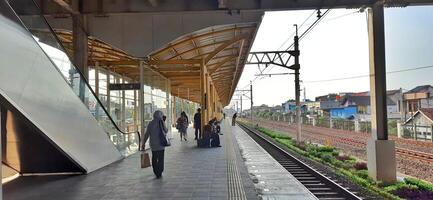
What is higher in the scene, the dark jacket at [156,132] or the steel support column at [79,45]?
the steel support column at [79,45]

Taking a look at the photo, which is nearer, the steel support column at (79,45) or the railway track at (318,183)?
the railway track at (318,183)

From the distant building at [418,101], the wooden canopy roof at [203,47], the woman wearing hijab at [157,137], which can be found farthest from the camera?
the distant building at [418,101]

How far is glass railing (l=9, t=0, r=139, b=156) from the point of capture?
8.28 metres

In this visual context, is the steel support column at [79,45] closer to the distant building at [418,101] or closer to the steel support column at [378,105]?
the steel support column at [378,105]

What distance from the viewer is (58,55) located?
9297 mm

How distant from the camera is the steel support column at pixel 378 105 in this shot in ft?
39.2

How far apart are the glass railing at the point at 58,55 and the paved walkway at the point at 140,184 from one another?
1481mm

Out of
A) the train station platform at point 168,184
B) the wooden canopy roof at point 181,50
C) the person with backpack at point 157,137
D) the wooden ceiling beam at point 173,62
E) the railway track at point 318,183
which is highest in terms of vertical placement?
the wooden canopy roof at point 181,50

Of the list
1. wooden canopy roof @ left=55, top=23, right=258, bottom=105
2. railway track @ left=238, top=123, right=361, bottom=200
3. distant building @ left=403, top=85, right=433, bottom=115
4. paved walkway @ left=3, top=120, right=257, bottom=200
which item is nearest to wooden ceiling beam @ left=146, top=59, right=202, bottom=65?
wooden canopy roof @ left=55, top=23, right=258, bottom=105

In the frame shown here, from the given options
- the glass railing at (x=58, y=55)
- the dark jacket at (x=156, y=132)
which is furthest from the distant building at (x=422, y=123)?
the dark jacket at (x=156, y=132)

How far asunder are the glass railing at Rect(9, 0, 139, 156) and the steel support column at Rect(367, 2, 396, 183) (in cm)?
727

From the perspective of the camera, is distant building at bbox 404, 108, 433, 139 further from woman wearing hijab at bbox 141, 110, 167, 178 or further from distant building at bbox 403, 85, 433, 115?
woman wearing hijab at bbox 141, 110, 167, 178

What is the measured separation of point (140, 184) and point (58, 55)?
315 cm

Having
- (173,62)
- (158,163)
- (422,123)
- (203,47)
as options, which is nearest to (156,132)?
(158,163)
